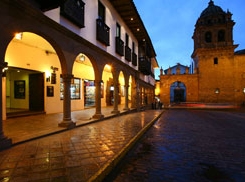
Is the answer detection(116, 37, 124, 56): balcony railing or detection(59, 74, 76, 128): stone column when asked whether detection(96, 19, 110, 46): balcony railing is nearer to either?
detection(116, 37, 124, 56): balcony railing

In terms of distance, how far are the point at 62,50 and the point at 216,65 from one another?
36.3 metres

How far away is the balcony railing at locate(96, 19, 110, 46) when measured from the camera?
893 centimetres

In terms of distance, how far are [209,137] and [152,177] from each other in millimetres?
4333

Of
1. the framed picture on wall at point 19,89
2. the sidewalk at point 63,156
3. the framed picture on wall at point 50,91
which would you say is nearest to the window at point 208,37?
the framed picture on wall at point 50,91

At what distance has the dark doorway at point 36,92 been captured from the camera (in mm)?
10609

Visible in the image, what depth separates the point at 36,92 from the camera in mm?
10758

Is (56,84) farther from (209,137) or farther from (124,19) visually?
(209,137)

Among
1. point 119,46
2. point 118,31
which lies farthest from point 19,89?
point 118,31

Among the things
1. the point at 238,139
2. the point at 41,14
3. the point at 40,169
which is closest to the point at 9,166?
the point at 40,169

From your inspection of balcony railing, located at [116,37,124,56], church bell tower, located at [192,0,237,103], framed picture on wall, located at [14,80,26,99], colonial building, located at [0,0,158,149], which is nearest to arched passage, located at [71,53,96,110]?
colonial building, located at [0,0,158,149]

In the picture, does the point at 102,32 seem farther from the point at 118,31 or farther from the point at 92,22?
the point at 118,31

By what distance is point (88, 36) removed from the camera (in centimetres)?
818

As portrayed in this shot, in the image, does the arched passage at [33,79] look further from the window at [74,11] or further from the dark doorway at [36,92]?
the window at [74,11]

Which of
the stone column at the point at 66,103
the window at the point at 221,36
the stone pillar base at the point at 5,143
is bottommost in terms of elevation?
the stone pillar base at the point at 5,143
